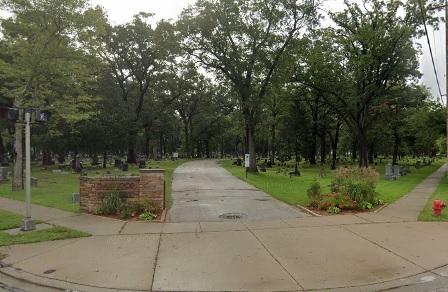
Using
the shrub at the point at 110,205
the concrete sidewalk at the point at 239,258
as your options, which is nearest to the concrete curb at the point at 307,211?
the concrete sidewalk at the point at 239,258

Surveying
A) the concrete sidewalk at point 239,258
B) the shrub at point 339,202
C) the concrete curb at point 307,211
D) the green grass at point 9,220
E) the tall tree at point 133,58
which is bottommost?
the concrete sidewalk at point 239,258

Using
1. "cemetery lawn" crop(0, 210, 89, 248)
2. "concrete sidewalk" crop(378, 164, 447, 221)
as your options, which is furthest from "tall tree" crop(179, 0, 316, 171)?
"cemetery lawn" crop(0, 210, 89, 248)

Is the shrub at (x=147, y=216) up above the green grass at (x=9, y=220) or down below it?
above

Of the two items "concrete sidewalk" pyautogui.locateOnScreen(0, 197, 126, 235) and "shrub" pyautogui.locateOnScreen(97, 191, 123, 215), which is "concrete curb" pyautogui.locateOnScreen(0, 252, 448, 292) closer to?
"concrete sidewalk" pyautogui.locateOnScreen(0, 197, 126, 235)

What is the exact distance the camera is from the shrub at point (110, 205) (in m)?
12.2

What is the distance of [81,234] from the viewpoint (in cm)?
953

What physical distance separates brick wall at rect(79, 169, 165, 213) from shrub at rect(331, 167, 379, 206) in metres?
5.70

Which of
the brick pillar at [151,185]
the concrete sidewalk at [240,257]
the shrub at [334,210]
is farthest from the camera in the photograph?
the shrub at [334,210]

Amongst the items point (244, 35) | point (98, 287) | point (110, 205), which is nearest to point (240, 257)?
point (98, 287)

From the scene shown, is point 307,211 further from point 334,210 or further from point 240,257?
point 240,257

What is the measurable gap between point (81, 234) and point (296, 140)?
1823 inches

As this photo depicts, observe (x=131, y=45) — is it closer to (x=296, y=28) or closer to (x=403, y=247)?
(x=296, y=28)

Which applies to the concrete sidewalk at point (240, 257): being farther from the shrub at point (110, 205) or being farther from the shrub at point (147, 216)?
the shrub at point (110, 205)

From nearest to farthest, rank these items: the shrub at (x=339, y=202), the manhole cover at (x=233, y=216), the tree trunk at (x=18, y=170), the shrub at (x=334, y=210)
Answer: the manhole cover at (x=233, y=216) < the shrub at (x=334, y=210) < the shrub at (x=339, y=202) < the tree trunk at (x=18, y=170)
